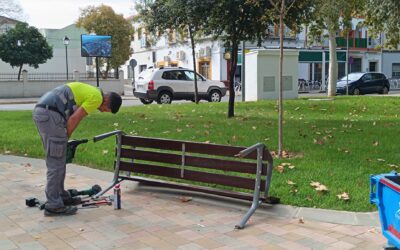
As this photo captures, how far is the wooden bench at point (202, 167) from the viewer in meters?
5.38

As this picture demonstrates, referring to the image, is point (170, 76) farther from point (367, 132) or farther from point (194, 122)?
point (367, 132)

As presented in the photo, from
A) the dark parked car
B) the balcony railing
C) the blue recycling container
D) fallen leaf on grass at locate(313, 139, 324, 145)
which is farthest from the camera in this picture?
the balcony railing

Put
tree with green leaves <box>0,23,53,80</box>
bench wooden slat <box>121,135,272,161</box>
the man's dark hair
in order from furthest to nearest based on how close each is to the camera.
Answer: tree with green leaves <box>0,23,53,80</box> < bench wooden slat <box>121,135,272,161</box> < the man's dark hair

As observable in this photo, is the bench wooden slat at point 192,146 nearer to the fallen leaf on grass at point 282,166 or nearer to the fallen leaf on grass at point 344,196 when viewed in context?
the fallen leaf on grass at point 344,196

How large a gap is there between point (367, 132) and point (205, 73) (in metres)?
35.1

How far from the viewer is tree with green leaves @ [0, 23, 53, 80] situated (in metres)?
40.5

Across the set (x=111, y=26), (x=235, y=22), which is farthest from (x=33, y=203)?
(x=111, y=26)

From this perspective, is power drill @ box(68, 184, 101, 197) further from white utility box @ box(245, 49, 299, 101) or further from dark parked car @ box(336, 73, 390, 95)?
dark parked car @ box(336, 73, 390, 95)

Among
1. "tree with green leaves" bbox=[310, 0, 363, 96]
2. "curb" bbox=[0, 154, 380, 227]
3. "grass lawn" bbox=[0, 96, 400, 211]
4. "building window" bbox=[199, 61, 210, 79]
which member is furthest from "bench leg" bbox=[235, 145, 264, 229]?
"building window" bbox=[199, 61, 210, 79]

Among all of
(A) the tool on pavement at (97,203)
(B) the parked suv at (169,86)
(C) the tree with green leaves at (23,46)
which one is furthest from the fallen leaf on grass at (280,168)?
(C) the tree with green leaves at (23,46)

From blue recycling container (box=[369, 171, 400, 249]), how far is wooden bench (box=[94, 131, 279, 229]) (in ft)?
4.87

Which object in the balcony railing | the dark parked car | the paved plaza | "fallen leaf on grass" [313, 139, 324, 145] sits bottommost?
the paved plaza

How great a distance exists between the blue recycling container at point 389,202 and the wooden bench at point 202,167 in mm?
1483

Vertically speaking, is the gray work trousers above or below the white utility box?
below
